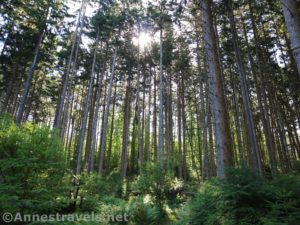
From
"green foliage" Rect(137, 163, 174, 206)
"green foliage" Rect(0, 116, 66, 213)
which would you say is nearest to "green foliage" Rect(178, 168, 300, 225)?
"green foliage" Rect(0, 116, 66, 213)

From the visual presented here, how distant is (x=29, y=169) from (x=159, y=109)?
10.2 m

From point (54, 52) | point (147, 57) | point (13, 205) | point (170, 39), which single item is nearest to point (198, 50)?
point (170, 39)

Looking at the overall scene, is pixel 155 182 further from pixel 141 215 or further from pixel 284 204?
pixel 284 204

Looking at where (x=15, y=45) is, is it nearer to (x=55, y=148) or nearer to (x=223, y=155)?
(x=55, y=148)

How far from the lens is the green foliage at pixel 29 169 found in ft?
16.6

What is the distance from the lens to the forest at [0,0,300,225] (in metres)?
5.00

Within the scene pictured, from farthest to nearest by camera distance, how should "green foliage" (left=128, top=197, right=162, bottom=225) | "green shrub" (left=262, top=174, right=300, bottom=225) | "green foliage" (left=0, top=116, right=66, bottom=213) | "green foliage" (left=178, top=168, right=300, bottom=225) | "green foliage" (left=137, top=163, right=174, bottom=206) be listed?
"green foliage" (left=137, top=163, right=174, bottom=206) < "green foliage" (left=128, top=197, right=162, bottom=225) < "green foliage" (left=0, top=116, right=66, bottom=213) < "green foliage" (left=178, top=168, right=300, bottom=225) < "green shrub" (left=262, top=174, right=300, bottom=225)

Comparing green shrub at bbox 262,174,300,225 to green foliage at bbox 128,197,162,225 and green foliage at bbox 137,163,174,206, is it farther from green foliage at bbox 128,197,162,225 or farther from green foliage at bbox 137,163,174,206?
Answer: green foliage at bbox 137,163,174,206

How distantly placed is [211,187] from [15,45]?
1767 cm

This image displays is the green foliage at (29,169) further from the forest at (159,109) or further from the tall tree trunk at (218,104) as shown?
the tall tree trunk at (218,104)

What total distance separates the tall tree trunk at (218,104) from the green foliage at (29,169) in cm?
393

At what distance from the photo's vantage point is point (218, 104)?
6.23m

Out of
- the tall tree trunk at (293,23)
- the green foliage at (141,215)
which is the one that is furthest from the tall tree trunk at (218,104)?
the green foliage at (141,215)

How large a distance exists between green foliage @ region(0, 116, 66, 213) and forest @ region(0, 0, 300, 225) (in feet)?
0.08
